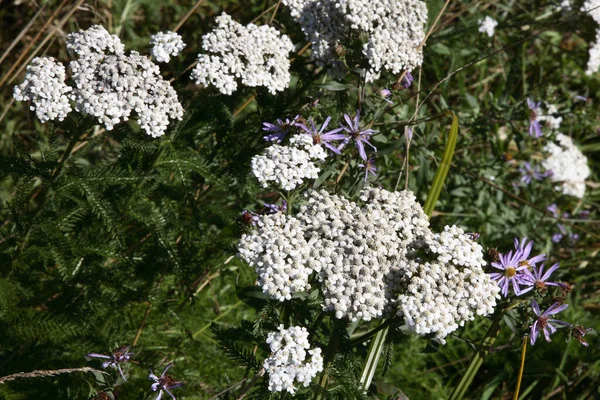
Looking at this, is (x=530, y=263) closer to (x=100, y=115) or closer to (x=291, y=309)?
(x=291, y=309)

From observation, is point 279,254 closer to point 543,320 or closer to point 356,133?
point 356,133

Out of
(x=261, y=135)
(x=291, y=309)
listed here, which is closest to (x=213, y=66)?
(x=261, y=135)

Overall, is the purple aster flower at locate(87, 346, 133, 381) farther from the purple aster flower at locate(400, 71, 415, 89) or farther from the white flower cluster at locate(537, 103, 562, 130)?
the white flower cluster at locate(537, 103, 562, 130)

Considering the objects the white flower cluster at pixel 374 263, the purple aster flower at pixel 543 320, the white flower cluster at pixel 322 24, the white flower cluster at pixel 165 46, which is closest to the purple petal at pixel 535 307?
the purple aster flower at pixel 543 320

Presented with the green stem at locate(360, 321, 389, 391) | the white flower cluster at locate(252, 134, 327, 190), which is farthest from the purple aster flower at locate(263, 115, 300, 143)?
the green stem at locate(360, 321, 389, 391)

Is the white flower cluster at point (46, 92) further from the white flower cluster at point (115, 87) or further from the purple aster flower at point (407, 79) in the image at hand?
the purple aster flower at point (407, 79)
